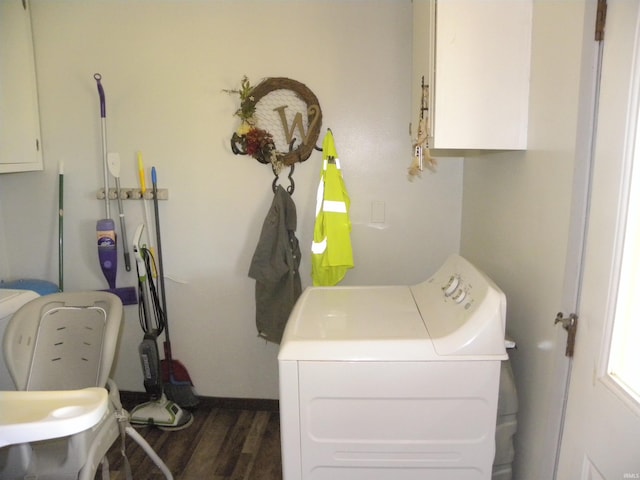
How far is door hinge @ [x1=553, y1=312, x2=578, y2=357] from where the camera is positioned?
1101 millimetres

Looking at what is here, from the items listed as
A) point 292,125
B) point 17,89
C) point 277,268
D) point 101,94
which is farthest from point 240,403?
point 17,89

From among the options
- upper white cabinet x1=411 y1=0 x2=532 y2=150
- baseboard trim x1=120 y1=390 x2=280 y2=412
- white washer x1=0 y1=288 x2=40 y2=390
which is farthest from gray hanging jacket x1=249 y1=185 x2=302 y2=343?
white washer x1=0 y1=288 x2=40 y2=390

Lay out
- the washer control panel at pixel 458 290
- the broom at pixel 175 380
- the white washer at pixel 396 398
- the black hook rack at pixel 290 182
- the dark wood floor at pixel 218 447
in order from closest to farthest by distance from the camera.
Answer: the white washer at pixel 396 398
the washer control panel at pixel 458 290
the dark wood floor at pixel 218 447
the black hook rack at pixel 290 182
the broom at pixel 175 380

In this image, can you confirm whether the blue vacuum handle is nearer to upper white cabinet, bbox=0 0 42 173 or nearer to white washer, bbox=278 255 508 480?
upper white cabinet, bbox=0 0 42 173

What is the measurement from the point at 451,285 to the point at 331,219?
81 cm

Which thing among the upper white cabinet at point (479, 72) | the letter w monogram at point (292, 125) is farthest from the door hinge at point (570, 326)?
the letter w monogram at point (292, 125)

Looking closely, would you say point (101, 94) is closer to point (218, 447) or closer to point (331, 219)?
point (331, 219)

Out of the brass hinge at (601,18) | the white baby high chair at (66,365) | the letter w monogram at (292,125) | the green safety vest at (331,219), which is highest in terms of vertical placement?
the brass hinge at (601,18)

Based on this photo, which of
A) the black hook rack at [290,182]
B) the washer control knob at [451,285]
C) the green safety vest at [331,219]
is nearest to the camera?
the washer control knob at [451,285]

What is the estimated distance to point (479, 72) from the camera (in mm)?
1351

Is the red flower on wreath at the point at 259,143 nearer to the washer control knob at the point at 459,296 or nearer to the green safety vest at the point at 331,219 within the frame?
the green safety vest at the point at 331,219

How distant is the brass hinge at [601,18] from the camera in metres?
0.99

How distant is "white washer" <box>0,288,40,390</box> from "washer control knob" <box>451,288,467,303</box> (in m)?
1.94

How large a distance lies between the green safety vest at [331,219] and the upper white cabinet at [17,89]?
1.56 metres
